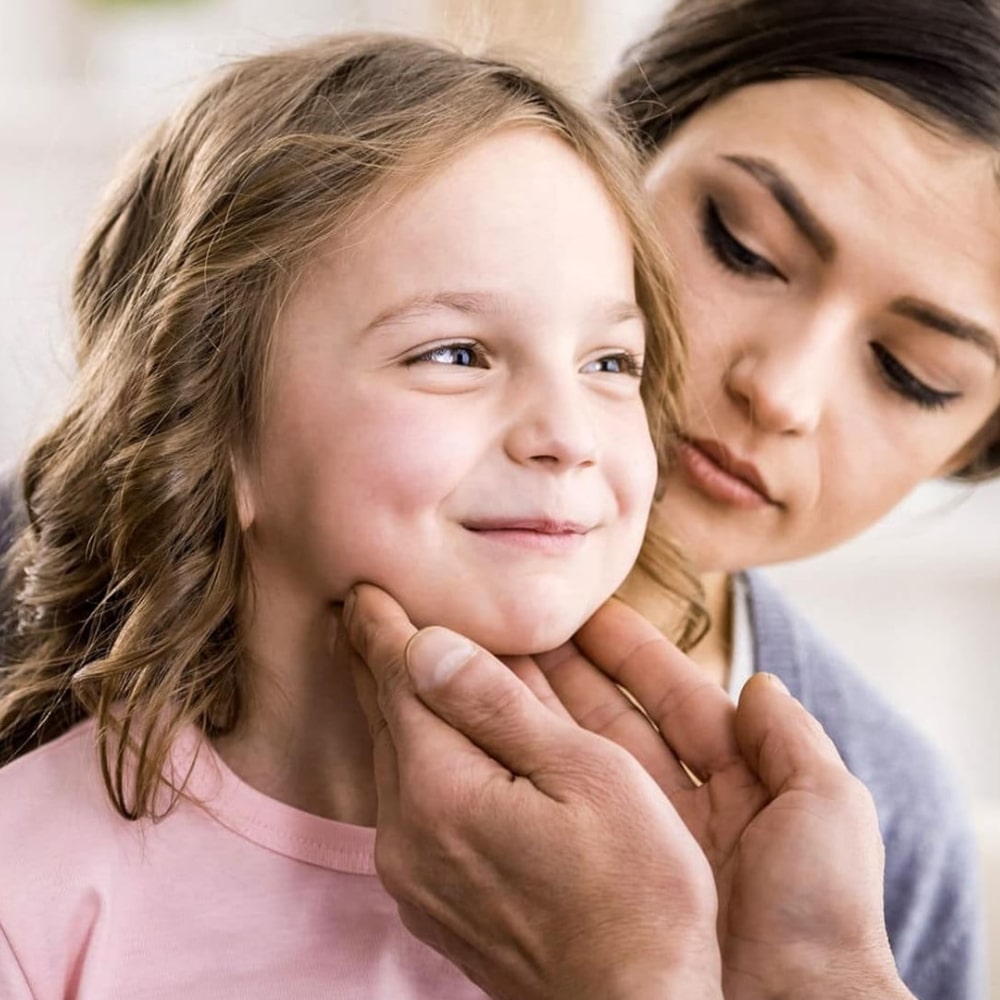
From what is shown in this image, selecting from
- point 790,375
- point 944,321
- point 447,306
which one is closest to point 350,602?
point 447,306

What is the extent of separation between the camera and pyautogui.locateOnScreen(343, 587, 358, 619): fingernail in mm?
1051

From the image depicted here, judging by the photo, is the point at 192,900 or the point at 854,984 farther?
the point at 192,900

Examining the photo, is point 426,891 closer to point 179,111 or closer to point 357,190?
point 357,190

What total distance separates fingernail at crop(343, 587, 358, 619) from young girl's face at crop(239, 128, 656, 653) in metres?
0.01

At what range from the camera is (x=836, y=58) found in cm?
133

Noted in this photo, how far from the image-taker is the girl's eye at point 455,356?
3.42ft

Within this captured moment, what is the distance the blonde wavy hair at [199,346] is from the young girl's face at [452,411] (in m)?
0.03

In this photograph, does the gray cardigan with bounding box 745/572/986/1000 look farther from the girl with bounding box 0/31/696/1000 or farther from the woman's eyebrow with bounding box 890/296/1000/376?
the girl with bounding box 0/31/696/1000

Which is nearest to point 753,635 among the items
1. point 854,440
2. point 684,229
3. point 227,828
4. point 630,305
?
point 854,440

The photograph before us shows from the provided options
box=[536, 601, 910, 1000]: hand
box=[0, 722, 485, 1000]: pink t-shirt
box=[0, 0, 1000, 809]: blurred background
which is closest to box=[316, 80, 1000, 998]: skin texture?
box=[536, 601, 910, 1000]: hand

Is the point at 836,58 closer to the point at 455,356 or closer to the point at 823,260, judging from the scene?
the point at 823,260

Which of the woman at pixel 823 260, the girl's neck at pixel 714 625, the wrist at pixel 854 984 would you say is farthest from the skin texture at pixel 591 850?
the girl's neck at pixel 714 625

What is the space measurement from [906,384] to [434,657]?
61 cm

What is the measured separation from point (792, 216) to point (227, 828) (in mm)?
680
